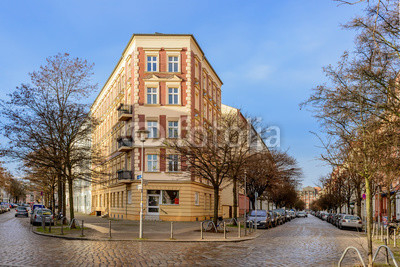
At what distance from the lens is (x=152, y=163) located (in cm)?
4056

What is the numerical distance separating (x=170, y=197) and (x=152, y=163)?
143 inches

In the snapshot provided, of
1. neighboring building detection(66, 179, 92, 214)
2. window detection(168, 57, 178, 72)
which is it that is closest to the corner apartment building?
window detection(168, 57, 178, 72)

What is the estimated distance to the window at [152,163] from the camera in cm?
4044

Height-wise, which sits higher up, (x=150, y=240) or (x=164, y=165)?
(x=164, y=165)

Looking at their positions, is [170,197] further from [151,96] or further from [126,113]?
[151,96]

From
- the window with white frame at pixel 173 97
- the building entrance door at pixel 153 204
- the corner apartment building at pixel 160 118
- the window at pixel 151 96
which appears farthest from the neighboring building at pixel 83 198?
the window with white frame at pixel 173 97

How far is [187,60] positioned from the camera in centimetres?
4131

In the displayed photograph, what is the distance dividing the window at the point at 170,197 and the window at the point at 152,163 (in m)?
2.35

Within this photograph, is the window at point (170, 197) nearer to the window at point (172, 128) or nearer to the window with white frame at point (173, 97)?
the window at point (172, 128)

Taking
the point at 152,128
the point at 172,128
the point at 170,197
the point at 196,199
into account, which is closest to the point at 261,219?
the point at 196,199

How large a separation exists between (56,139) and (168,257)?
57.3ft

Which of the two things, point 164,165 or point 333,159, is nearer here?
point 333,159

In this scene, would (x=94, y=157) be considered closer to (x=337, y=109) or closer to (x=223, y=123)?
(x=223, y=123)

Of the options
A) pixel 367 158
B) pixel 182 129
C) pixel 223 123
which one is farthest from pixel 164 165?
pixel 367 158
